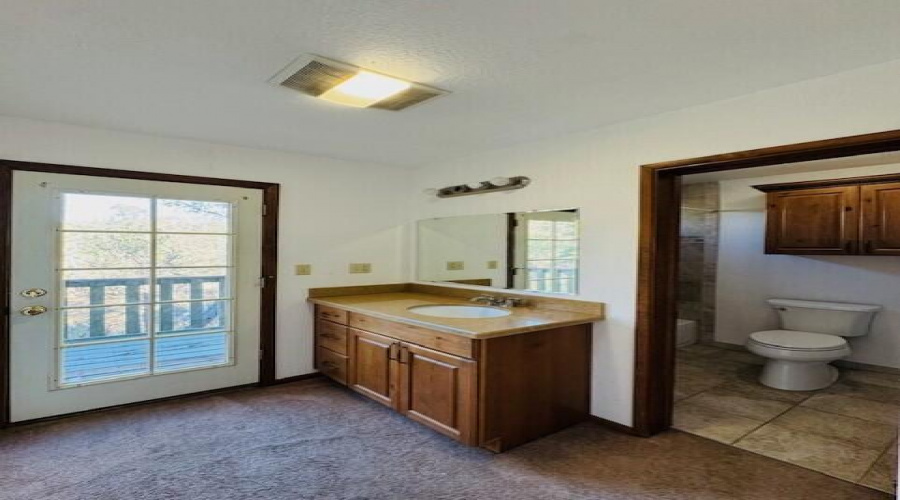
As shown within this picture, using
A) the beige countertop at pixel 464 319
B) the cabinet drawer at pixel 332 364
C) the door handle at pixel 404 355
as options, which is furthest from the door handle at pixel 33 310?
the door handle at pixel 404 355

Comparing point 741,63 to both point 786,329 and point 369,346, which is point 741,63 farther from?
point 786,329

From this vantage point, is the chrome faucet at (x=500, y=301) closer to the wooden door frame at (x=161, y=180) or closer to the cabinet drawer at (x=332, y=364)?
the cabinet drawer at (x=332, y=364)

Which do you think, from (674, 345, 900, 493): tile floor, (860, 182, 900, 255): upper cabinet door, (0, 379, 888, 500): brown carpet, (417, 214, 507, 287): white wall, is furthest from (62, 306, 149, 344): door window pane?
(860, 182, 900, 255): upper cabinet door

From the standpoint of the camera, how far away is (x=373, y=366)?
3.21 metres

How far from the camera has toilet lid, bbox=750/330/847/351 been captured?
372 centimetres

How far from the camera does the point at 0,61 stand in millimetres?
1960

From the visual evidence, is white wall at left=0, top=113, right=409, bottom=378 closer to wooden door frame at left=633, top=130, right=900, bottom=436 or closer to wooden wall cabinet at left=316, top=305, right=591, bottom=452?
wooden wall cabinet at left=316, top=305, right=591, bottom=452

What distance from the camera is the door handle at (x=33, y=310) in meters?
2.90

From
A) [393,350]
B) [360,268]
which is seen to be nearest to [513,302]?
[393,350]

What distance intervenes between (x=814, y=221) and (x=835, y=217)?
0.50 feet

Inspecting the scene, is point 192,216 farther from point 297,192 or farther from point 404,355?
point 404,355

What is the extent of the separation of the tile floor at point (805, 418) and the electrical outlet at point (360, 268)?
8.71ft

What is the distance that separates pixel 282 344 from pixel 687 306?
4389mm

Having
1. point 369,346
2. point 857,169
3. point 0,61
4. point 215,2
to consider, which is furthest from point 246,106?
point 857,169
